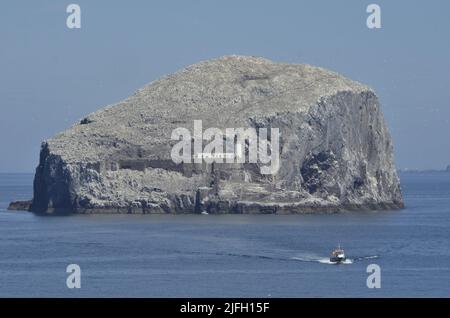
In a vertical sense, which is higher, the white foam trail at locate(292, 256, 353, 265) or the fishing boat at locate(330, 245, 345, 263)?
the fishing boat at locate(330, 245, 345, 263)

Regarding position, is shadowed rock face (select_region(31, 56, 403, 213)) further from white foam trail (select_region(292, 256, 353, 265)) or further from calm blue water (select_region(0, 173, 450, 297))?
white foam trail (select_region(292, 256, 353, 265))

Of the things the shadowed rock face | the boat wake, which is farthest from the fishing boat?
the shadowed rock face

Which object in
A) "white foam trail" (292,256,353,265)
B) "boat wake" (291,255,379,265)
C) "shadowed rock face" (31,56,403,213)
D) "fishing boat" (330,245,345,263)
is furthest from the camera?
"shadowed rock face" (31,56,403,213)

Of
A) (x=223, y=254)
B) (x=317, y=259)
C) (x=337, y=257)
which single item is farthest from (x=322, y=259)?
(x=223, y=254)

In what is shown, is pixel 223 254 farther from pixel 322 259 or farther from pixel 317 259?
pixel 322 259

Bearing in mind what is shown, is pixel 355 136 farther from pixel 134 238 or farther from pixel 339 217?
pixel 134 238
